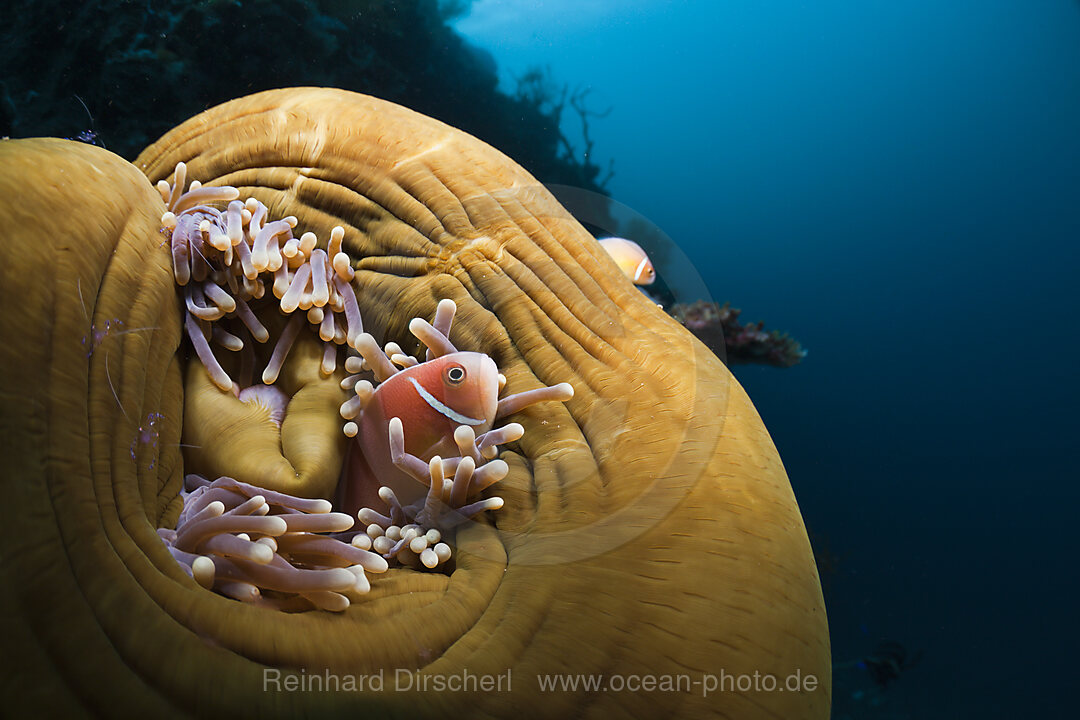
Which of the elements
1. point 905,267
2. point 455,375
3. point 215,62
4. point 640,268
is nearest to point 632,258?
point 640,268

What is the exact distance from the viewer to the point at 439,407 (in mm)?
1248

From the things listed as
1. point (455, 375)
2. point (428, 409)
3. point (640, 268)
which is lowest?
point (428, 409)

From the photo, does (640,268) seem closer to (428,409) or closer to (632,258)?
(632,258)

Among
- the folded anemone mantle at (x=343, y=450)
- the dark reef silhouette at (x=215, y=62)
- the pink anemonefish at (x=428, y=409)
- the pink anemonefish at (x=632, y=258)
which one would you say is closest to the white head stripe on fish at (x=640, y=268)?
the pink anemonefish at (x=632, y=258)

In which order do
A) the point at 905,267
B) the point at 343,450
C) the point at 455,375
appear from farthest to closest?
the point at 905,267, the point at 343,450, the point at 455,375

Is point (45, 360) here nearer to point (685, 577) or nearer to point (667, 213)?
→ point (685, 577)

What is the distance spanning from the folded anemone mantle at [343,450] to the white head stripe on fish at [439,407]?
143 millimetres

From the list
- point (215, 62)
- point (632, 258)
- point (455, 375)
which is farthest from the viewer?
point (632, 258)

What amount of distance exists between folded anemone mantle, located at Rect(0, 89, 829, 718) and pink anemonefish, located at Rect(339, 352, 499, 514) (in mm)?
104

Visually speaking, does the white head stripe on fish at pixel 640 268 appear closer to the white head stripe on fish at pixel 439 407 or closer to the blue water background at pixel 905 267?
the white head stripe on fish at pixel 439 407

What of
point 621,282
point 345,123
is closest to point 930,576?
point 621,282

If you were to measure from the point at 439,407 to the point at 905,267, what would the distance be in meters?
14.0

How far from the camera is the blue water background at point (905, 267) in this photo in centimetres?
884

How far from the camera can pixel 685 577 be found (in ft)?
3.15
